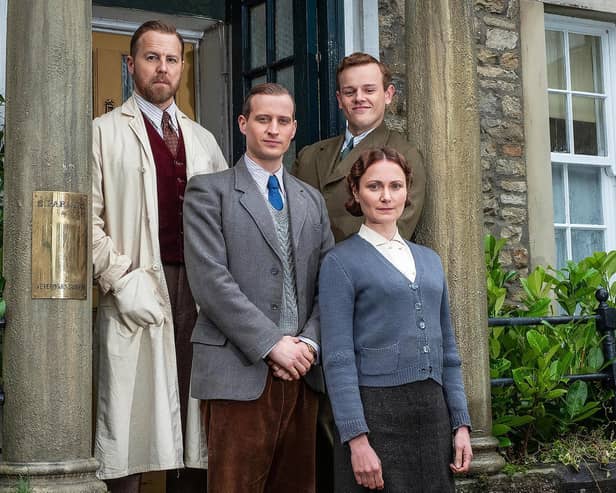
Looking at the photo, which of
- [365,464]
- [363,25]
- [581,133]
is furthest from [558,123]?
[365,464]

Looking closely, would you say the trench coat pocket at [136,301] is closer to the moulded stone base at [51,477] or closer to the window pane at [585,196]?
the moulded stone base at [51,477]

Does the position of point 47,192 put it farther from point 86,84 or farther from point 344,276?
point 344,276

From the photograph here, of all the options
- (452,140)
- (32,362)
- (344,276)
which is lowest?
(32,362)

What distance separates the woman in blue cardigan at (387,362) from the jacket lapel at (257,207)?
0.89 feet

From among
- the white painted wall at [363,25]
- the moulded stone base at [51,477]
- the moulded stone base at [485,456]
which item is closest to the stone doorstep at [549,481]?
the moulded stone base at [485,456]

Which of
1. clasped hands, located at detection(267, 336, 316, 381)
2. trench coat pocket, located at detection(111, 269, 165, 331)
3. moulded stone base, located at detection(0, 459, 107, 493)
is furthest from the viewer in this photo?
trench coat pocket, located at detection(111, 269, 165, 331)

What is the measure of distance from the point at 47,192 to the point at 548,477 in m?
2.67

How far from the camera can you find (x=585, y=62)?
761 centimetres

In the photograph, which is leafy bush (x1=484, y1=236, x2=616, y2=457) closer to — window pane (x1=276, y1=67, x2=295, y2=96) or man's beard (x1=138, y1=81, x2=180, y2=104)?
window pane (x1=276, y1=67, x2=295, y2=96)

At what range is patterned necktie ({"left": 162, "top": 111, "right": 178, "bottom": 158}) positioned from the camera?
4598mm

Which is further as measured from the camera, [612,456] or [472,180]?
[612,456]

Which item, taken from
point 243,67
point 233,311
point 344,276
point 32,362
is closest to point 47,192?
point 32,362

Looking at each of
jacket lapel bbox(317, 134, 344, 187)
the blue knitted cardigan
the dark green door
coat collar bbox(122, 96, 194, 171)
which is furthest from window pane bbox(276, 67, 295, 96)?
the blue knitted cardigan

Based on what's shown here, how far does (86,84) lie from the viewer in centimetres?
431
